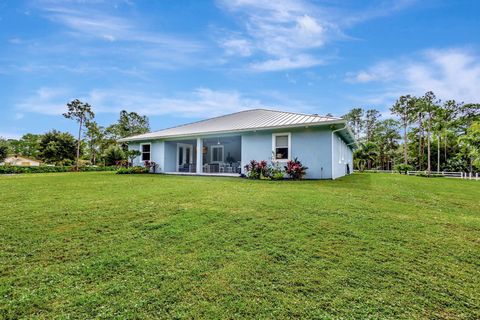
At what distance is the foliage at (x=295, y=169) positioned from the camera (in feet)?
39.8

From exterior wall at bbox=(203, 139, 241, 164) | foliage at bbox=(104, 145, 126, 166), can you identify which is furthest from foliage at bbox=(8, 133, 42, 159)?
exterior wall at bbox=(203, 139, 241, 164)

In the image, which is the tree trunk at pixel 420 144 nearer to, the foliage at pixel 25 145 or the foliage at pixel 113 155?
the foliage at pixel 113 155

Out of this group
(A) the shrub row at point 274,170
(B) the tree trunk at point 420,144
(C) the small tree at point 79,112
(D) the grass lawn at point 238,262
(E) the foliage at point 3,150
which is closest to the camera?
(D) the grass lawn at point 238,262

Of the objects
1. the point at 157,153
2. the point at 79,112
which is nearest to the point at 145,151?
the point at 157,153

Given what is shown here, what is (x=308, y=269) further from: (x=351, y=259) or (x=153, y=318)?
(x=153, y=318)

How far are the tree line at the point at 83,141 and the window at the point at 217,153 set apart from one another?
650cm

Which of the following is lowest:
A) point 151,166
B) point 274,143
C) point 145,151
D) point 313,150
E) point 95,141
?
point 151,166

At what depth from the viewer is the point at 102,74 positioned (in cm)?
1590

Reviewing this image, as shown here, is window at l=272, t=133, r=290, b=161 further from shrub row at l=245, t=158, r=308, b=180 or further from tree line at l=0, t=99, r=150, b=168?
tree line at l=0, t=99, r=150, b=168

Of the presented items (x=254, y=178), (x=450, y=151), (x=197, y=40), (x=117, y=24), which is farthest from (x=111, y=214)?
(x=450, y=151)

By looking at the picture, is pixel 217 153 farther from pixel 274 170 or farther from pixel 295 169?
pixel 295 169

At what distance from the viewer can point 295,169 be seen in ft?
39.7

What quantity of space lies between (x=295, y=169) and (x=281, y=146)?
1688 mm

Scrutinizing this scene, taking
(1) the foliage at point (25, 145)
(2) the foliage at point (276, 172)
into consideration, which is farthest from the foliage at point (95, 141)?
(2) the foliage at point (276, 172)
